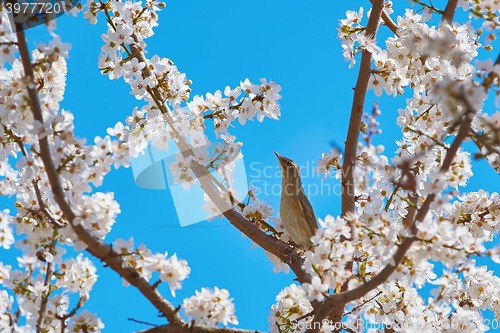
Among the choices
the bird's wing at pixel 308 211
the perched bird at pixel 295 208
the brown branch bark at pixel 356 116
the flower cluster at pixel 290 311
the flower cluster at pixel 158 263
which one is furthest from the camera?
the bird's wing at pixel 308 211

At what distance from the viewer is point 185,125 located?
184 inches

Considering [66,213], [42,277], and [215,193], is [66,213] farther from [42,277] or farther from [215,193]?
[215,193]

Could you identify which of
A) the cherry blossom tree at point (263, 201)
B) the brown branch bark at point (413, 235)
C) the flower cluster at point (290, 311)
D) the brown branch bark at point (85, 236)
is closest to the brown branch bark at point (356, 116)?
the cherry blossom tree at point (263, 201)

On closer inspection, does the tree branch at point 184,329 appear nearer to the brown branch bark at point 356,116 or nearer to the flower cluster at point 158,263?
the flower cluster at point 158,263

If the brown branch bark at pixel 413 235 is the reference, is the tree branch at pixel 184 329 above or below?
below

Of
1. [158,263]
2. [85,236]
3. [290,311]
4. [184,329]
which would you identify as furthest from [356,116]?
[85,236]

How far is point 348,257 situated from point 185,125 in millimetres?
2456

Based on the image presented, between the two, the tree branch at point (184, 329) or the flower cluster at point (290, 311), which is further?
the flower cluster at point (290, 311)

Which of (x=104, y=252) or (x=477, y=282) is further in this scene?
(x=477, y=282)

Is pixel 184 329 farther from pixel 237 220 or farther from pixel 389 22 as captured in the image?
pixel 389 22

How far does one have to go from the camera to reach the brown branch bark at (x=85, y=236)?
9.09 ft

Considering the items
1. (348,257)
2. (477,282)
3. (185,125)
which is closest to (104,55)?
(185,125)

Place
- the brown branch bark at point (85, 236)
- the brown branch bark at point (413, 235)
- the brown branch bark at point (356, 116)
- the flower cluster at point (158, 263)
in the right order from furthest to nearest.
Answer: the brown branch bark at point (356, 116) < the flower cluster at point (158, 263) < the brown branch bark at point (85, 236) < the brown branch bark at point (413, 235)

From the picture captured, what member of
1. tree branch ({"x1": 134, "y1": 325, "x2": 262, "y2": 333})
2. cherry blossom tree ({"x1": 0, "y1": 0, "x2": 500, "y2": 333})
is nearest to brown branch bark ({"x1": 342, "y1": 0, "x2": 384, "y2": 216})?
cherry blossom tree ({"x1": 0, "y1": 0, "x2": 500, "y2": 333})
